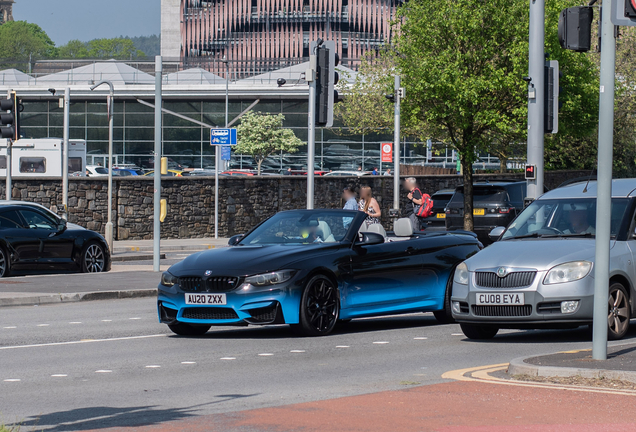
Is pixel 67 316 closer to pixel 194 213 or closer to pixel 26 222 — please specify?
pixel 26 222

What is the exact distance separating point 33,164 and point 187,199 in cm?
1134

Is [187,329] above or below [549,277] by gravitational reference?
below

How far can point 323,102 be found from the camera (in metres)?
18.0

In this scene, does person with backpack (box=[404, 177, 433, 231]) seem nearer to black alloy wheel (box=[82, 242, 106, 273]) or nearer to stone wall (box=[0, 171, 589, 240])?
black alloy wheel (box=[82, 242, 106, 273])

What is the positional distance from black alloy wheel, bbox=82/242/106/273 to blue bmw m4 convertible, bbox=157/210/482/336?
8.83 metres

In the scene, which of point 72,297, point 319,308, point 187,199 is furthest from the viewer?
point 187,199

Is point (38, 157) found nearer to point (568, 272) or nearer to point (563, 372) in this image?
point (568, 272)

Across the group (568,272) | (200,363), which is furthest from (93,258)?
(568,272)

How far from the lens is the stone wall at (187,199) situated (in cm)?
3067

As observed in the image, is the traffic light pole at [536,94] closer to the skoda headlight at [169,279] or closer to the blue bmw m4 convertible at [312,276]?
the blue bmw m4 convertible at [312,276]

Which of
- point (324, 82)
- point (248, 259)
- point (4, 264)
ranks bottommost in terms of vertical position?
point (4, 264)

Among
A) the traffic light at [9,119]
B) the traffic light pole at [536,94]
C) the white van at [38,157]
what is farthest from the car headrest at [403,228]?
the white van at [38,157]

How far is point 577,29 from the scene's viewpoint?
10898 millimetres

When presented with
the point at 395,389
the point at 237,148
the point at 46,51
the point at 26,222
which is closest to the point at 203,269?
the point at 395,389
